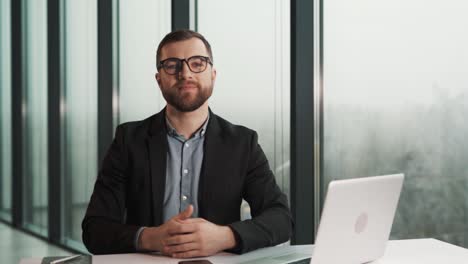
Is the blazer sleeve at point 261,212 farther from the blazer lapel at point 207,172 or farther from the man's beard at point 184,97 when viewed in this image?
the man's beard at point 184,97

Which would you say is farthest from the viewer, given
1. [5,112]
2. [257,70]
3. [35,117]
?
[5,112]

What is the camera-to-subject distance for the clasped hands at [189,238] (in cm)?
199

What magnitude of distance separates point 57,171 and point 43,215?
863 mm

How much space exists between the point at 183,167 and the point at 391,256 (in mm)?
795

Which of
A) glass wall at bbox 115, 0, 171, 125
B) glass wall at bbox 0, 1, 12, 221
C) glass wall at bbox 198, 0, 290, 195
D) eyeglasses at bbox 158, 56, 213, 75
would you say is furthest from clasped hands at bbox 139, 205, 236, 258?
glass wall at bbox 0, 1, 12, 221

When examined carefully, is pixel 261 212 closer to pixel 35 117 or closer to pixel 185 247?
pixel 185 247

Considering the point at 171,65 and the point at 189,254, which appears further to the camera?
the point at 171,65

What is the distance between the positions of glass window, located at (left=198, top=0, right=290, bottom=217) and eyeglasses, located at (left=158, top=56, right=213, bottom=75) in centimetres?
119

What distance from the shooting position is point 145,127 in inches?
95.5

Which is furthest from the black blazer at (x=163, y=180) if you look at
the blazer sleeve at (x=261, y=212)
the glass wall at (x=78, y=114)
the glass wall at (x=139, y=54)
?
the glass wall at (x=78, y=114)

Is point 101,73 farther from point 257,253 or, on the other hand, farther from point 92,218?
point 257,253

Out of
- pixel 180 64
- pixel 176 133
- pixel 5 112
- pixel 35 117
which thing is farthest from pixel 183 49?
pixel 5 112

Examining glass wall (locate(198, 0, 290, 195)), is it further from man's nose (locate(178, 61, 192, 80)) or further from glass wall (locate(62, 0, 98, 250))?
glass wall (locate(62, 0, 98, 250))

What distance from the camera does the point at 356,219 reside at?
1.76m
